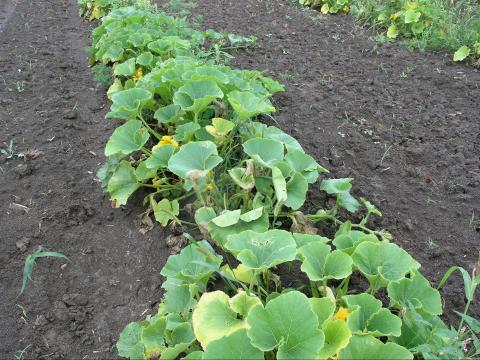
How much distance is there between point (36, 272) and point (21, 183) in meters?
0.87

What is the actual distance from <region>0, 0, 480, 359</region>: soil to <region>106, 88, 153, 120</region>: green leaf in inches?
20.5

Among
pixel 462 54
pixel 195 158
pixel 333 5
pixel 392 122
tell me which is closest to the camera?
pixel 195 158

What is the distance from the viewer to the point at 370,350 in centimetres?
142

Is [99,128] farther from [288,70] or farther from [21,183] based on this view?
[288,70]

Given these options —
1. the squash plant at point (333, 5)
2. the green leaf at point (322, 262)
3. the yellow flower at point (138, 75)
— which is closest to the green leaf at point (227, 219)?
the green leaf at point (322, 262)

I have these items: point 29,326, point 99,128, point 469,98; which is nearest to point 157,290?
point 29,326

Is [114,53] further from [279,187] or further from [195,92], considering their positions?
[279,187]

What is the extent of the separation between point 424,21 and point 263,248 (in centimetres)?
483

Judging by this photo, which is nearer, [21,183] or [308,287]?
[308,287]

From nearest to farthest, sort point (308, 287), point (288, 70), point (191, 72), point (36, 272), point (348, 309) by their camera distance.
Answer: point (348, 309), point (308, 287), point (36, 272), point (191, 72), point (288, 70)

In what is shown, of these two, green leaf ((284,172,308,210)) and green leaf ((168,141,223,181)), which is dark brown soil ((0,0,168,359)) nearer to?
green leaf ((168,141,223,181))

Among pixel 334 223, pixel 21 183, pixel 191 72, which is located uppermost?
pixel 191 72

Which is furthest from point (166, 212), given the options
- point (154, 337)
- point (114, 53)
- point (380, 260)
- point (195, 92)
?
point (114, 53)

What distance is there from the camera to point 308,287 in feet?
6.72
